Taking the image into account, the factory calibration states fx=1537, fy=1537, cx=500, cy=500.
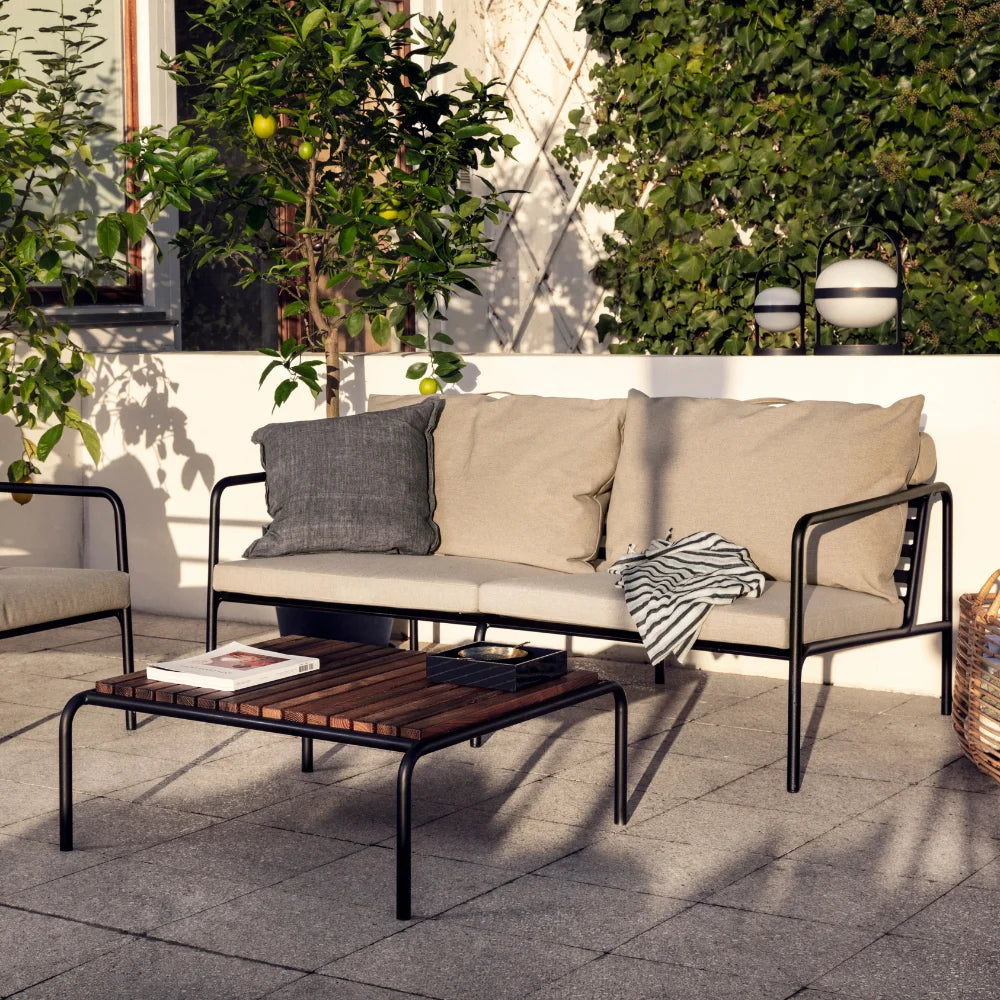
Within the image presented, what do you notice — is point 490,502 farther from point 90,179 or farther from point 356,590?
point 90,179

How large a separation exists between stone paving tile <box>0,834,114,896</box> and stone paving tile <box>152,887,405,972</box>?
316 mm

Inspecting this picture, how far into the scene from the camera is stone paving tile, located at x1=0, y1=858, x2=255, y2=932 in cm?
223

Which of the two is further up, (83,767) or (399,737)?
(399,737)

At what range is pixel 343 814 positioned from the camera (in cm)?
275

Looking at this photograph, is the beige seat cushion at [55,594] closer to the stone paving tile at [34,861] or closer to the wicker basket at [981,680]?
the stone paving tile at [34,861]

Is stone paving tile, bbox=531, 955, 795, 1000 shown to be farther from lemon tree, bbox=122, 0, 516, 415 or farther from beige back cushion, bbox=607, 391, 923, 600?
lemon tree, bbox=122, 0, 516, 415

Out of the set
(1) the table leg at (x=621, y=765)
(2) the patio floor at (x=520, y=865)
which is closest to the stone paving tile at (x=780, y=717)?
(2) the patio floor at (x=520, y=865)

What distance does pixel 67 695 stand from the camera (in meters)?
3.67

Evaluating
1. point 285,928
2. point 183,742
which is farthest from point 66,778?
point 183,742

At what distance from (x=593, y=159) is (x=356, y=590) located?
281cm

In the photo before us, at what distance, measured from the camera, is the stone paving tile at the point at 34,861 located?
239 centimetres

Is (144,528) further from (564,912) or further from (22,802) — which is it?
(564,912)

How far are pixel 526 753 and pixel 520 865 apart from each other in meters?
0.72

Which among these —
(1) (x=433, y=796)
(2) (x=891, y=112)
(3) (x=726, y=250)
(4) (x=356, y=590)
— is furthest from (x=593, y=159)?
(1) (x=433, y=796)
